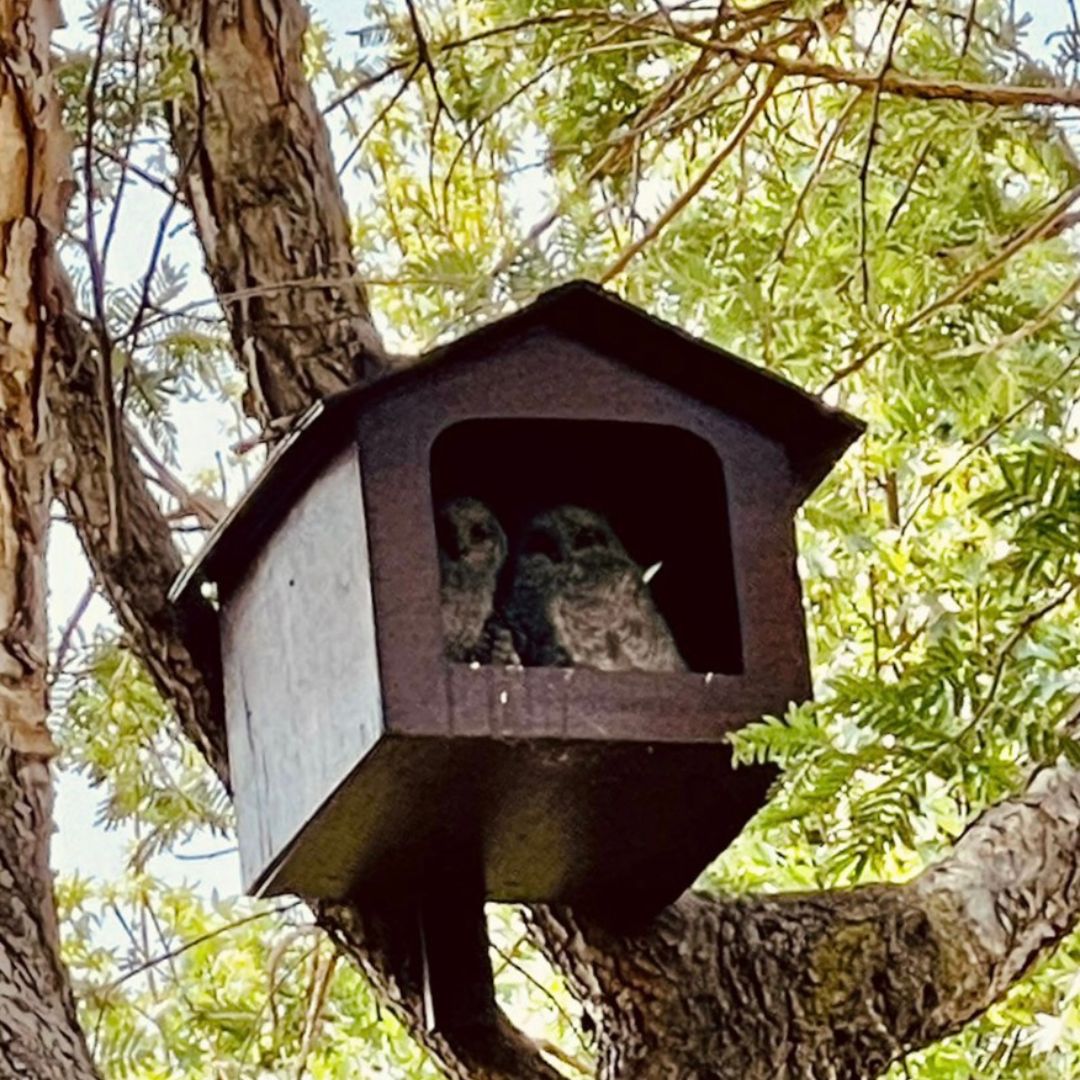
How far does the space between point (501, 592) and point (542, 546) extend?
4 centimetres

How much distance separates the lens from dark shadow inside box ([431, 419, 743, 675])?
5.36ft

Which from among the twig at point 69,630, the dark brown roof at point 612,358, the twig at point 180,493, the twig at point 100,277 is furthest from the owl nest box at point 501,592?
the twig at point 69,630

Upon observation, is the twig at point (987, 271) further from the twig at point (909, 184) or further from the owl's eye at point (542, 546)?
the owl's eye at point (542, 546)

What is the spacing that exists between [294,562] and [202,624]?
186 mm

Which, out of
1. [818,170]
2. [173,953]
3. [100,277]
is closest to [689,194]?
[818,170]

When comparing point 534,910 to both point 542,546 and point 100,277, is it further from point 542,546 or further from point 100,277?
point 100,277

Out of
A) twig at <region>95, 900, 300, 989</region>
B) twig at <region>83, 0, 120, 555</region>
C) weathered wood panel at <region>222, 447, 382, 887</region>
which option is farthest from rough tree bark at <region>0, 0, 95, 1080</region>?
twig at <region>95, 900, 300, 989</region>

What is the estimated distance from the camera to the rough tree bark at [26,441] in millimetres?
1395

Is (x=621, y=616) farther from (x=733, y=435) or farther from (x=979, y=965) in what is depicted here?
(x=979, y=965)

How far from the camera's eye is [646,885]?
64.7 inches

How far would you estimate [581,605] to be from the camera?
1528 millimetres

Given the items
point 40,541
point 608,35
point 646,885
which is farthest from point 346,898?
point 608,35

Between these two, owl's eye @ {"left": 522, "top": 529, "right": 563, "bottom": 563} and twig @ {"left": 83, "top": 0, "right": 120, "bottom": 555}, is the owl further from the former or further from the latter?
twig @ {"left": 83, "top": 0, "right": 120, "bottom": 555}

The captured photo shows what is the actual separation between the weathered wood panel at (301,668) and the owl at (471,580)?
0.07 m
